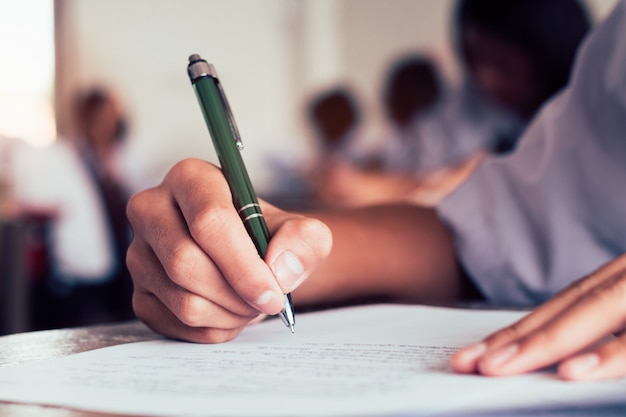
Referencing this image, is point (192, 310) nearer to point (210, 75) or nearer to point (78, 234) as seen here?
point (210, 75)

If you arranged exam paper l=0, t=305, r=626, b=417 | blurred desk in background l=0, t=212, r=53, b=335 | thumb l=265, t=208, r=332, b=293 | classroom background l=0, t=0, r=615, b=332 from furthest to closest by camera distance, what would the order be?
classroom background l=0, t=0, r=615, b=332 < blurred desk in background l=0, t=212, r=53, b=335 < thumb l=265, t=208, r=332, b=293 < exam paper l=0, t=305, r=626, b=417

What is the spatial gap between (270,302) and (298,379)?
0.20 ft

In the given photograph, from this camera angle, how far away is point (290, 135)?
410 centimetres

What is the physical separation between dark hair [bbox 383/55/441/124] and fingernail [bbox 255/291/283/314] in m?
3.20

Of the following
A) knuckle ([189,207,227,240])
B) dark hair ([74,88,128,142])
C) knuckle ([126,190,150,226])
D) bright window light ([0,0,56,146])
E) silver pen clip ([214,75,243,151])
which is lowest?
knuckle ([189,207,227,240])

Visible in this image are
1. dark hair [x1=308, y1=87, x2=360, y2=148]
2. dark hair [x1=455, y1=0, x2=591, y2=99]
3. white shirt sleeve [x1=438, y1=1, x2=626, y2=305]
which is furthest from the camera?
dark hair [x1=308, y1=87, x2=360, y2=148]

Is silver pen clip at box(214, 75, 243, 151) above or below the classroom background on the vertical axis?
below

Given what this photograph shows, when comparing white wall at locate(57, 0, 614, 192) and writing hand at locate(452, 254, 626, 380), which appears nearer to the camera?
writing hand at locate(452, 254, 626, 380)

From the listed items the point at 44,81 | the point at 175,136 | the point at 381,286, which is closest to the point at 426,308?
the point at 381,286

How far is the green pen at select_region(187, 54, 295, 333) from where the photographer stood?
35 cm

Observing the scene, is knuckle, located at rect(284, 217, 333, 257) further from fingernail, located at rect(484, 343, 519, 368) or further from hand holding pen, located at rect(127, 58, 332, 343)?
fingernail, located at rect(484, 343, 519, 368)

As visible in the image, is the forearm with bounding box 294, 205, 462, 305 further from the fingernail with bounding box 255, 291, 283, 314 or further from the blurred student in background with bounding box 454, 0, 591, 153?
the blurred student in background with bounding box 454, 0, 591, 153

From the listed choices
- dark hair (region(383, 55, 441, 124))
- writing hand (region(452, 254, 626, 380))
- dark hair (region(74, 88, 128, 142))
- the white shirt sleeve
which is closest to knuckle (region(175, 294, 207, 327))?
writing hand (region(452, 254, 626, 380))

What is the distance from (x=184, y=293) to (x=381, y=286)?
0.81ft
